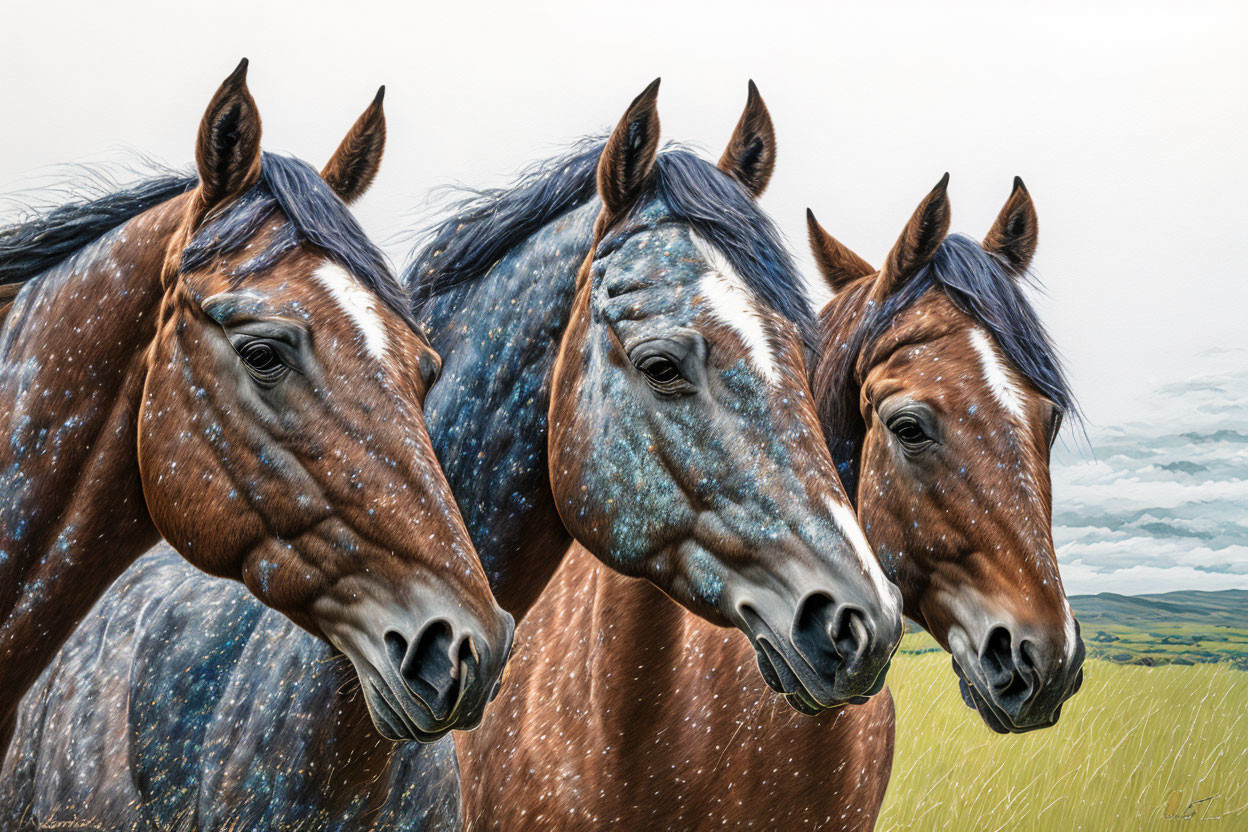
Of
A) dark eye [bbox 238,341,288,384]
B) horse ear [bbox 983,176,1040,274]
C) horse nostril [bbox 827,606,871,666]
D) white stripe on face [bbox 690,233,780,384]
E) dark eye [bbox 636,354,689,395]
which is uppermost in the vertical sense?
dark eye [bbox 238,341,288,384]

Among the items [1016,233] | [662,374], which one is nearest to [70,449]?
[662,374]

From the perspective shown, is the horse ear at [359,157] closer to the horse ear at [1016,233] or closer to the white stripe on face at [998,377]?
the white stripe on face at [998,377]

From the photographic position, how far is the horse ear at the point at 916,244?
2.60m

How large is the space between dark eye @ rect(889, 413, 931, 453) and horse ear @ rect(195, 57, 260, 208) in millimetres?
1480

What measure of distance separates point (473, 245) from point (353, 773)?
1.03 metres

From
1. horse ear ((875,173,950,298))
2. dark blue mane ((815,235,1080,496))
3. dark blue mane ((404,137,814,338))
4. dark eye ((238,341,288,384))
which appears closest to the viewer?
dark eye ((238,341,288,384))

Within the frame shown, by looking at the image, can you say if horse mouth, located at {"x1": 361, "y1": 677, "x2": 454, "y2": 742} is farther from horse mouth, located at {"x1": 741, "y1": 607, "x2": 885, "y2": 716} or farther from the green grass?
the green grass

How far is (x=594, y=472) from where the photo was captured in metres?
1.89

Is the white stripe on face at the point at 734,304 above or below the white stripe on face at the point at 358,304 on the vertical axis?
below

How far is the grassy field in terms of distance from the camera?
3270 millimetres

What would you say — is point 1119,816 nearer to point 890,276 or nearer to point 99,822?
point 890,276
